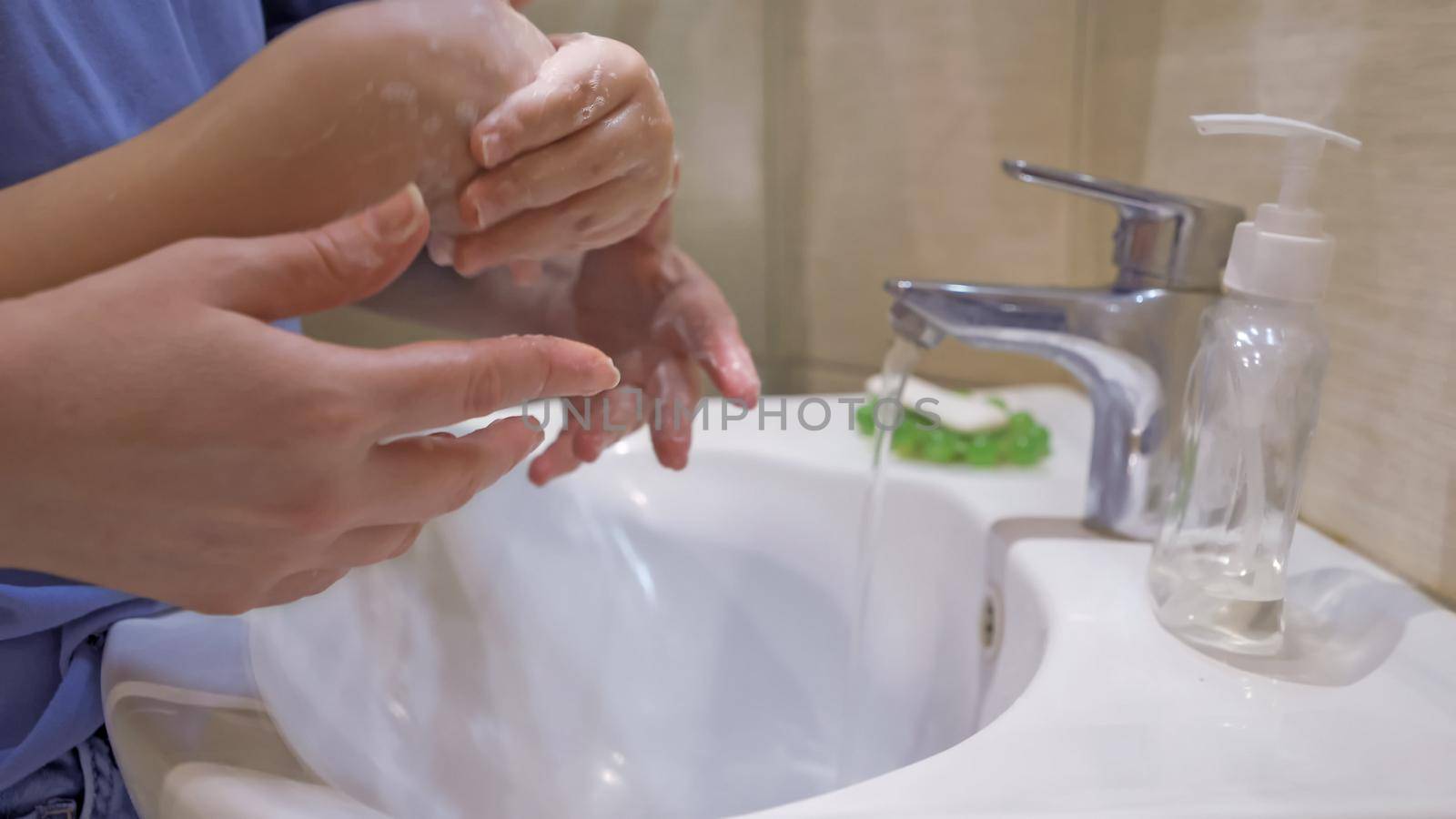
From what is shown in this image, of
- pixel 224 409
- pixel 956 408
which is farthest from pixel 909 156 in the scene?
pixel 224 409

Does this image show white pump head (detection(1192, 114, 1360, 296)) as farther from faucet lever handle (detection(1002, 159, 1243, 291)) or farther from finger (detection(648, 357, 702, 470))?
finger (detection(648, 357, 702, 470))

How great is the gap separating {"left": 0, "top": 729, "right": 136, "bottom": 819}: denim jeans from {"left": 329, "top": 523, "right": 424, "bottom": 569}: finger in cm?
14

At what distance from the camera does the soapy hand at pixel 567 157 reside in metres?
0.26

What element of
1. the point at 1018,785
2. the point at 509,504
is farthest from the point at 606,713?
the point at 1018,785

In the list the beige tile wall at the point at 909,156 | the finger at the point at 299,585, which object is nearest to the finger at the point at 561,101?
the finger at the point at 299,585

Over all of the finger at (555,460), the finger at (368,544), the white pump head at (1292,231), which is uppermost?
the white pump head at (1292,231)

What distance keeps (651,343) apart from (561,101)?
16cm

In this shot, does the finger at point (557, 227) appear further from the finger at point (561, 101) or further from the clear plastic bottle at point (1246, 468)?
the clear plastic bottle at point (1246, 468)

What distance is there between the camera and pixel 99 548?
0.69ft

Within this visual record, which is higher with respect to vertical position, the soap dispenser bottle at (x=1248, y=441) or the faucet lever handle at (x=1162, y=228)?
the faucet lever handle at (x=1162, y=228)

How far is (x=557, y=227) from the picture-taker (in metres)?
0.29

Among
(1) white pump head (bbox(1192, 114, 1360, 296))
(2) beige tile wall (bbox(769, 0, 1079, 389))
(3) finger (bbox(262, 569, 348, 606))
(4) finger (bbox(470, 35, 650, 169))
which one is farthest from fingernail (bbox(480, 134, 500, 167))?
(2) beige tile wall (bbox(769, 0, 1079, 389))

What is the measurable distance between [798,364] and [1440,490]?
0.41 metres

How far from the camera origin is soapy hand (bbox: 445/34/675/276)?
0.85 ft
